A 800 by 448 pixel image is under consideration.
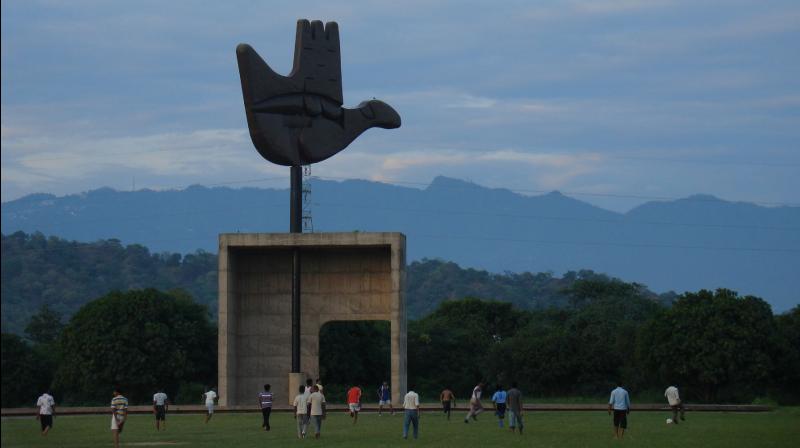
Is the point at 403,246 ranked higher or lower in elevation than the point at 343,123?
lower

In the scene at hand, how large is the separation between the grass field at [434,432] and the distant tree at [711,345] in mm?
12730

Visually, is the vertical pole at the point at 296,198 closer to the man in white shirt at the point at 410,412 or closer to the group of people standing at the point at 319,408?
the group of people standing at the point at 319,408

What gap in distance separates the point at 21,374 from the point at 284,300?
19.9 meters

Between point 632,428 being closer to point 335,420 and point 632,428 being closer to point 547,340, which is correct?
point 335,420

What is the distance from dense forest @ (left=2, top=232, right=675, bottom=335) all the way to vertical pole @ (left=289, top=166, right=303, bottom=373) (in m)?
93.1

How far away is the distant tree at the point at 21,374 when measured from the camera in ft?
193

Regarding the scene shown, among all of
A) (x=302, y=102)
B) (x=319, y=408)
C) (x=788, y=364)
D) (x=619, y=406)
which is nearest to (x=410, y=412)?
(x=319, y=408)

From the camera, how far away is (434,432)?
29703mm

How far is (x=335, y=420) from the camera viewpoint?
117ft

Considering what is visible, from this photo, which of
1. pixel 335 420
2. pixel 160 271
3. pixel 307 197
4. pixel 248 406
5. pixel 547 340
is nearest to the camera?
pixel 335 420

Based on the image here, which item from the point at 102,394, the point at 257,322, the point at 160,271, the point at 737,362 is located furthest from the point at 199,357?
the point at 160,271

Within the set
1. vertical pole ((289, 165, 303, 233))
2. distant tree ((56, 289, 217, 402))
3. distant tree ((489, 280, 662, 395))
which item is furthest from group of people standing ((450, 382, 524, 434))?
distant tree ((489, 280, 662, 395))

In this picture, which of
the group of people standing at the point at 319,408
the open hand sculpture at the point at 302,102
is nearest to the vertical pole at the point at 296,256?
the open hand sculpture at the point at 302,102

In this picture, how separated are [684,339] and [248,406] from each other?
1885 cm
